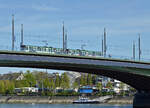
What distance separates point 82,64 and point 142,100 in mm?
26110

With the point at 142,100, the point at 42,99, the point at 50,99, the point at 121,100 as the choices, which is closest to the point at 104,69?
the point at 142,100

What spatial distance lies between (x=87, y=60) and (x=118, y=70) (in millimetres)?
8107

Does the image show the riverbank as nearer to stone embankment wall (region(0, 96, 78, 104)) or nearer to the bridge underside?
stone embankment wall (region(0, 96, 78, 104))

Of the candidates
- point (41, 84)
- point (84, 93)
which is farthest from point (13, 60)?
point (41, 84)

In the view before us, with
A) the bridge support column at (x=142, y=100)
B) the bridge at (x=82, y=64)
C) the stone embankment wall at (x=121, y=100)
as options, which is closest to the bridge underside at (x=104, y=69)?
the bridge at (x=82, y=64)

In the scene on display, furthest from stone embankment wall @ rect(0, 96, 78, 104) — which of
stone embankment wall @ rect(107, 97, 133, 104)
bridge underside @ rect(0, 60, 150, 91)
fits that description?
bridge underside @ rect(0, 60, 150, 91)

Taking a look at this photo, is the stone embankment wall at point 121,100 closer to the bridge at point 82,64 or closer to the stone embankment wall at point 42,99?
the stone embankment wall at point 42,99

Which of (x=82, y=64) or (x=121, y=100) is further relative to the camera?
(x=121, y=100)

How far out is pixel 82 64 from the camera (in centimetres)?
8281

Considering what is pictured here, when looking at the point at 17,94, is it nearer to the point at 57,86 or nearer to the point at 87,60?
the point at 57,86

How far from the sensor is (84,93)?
176 m

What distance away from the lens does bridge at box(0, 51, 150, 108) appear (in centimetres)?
7619

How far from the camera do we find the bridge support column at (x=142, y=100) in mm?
100812

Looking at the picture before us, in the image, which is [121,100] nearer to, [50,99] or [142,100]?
[50,99]
